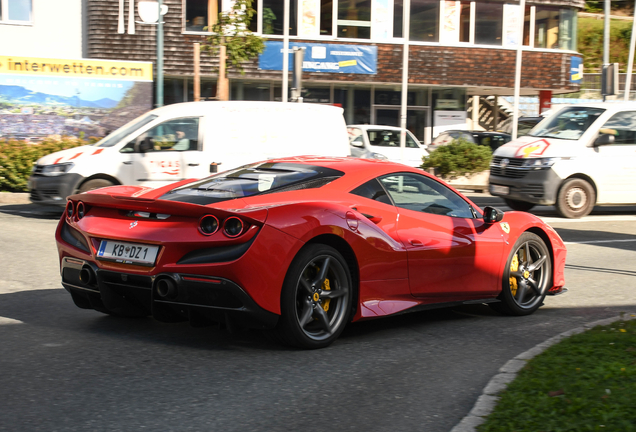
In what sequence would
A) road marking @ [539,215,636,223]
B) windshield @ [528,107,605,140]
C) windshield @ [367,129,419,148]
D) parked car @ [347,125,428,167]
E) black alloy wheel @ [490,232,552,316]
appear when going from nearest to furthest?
black alloy wheel @ [490,232,552,316] < road marking @ [539,215,636,223] < windshield @ [528,107,605,140] < parked car @ [347,125,428,167] < windshield @ [367,129,419,148]

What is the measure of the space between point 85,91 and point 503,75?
2022 centimetres

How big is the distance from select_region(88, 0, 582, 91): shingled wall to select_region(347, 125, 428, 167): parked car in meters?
7.05

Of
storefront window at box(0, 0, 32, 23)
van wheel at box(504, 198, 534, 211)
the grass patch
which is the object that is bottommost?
van wheel at box(504, 198, 534, 211)

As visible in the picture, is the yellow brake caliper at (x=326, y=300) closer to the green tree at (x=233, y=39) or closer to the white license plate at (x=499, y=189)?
the white license plate at (x=499, y=189)

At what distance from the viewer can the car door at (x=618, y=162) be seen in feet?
48.5

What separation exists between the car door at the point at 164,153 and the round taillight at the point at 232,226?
786 centimetres

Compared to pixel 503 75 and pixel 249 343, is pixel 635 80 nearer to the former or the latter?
pixel 503 75

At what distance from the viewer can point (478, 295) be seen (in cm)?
629

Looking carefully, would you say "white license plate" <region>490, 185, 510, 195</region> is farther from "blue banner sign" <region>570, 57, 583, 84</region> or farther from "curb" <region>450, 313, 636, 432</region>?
"blue banner sign" <region>570, 57, 583, 84</region>

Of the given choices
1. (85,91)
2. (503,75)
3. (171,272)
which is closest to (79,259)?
(171,272)

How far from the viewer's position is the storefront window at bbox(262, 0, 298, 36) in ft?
101

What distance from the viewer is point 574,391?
4.11 meters

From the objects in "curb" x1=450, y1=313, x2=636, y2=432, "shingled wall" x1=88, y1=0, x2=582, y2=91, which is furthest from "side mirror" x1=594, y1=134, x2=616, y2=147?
"shingled wall" x1=88, y1=0, x2=582, y2=91

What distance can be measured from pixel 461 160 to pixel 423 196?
44.0 feet
